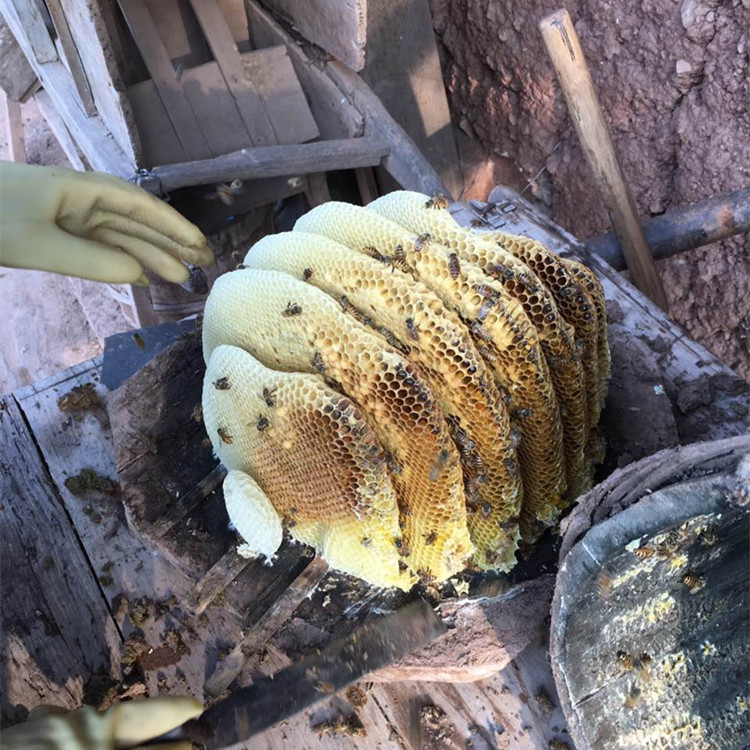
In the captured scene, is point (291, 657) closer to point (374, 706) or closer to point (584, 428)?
point (374, 706)

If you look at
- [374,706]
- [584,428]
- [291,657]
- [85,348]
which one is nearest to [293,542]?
[291,657]

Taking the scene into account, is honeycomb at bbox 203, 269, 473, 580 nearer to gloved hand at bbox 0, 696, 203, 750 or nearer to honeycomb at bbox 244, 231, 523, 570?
honeycomb at bbox 244, 231, 523, 570

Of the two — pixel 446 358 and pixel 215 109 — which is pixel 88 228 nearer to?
pixel 446 358

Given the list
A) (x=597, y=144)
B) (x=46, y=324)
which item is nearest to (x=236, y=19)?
(x=597, y=144)

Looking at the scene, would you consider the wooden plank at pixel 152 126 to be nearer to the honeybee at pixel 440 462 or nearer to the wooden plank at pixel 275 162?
the wooden plank at pixel 275 162

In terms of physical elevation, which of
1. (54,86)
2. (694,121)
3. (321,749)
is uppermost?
(54,86)

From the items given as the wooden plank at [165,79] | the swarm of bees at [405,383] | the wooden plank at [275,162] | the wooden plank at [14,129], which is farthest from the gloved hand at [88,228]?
the wooden plank at [14,129]

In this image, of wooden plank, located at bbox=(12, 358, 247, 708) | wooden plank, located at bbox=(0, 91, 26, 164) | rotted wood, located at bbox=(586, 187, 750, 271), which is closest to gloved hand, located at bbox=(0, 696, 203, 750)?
wooden plank, located at bbox=(12, 358, 247, 708)
